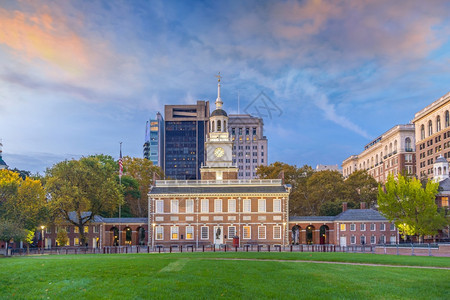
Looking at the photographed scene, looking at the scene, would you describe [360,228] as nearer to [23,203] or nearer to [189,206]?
[189,206]

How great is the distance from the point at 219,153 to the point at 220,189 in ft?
33.1

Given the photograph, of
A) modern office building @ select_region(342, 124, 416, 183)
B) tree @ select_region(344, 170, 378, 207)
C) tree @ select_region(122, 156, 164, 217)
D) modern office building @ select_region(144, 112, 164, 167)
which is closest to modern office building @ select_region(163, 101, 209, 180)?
modern office building @ select_region(144, 112, 164, 167)

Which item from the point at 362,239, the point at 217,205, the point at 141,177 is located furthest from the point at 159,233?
the point at 141,177

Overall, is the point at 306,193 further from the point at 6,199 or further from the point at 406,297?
the point at 406,297

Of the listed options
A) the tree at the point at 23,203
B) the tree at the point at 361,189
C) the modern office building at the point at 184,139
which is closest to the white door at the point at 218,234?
the tree at the point at 23,203

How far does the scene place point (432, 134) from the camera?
104m

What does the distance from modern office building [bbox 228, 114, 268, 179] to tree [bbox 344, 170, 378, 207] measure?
8861 cm

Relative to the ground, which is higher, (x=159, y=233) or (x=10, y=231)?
(x=10, y=231)

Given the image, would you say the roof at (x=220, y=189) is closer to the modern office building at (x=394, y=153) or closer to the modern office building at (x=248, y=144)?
the modern office building at (x=394, y=153)

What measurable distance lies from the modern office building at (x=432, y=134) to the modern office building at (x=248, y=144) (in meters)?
80.5

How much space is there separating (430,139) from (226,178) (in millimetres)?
53108

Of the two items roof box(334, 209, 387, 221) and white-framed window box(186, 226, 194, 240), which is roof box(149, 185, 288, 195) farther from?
roof box(334, 209, 387, 221)

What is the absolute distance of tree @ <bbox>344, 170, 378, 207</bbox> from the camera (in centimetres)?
8969

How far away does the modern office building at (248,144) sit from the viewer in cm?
18575
